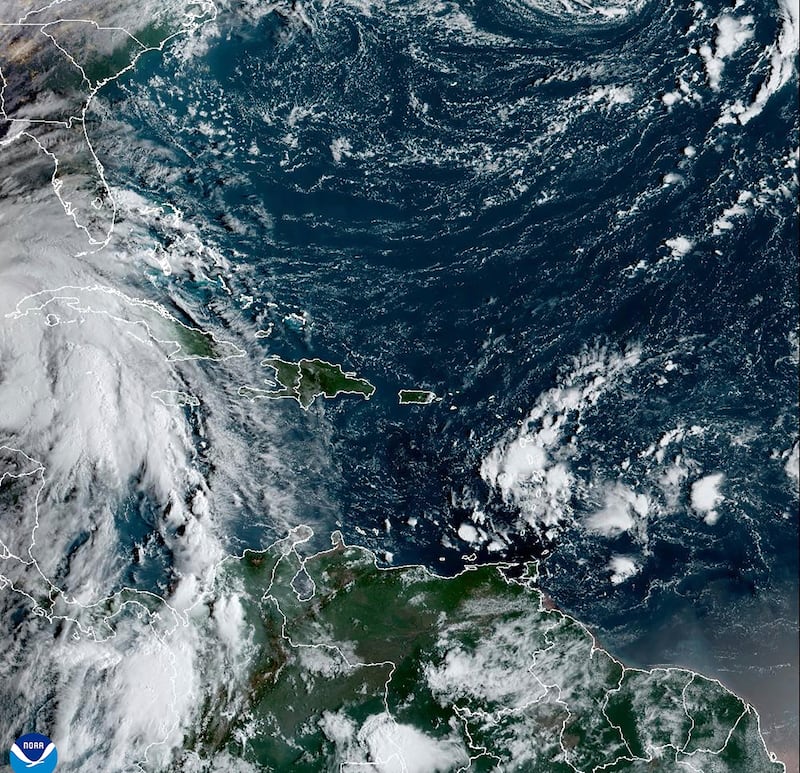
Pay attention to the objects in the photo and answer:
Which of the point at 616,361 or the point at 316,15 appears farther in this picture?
the point at 316,15

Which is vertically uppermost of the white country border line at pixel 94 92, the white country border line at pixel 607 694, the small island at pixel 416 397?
the white country border line at pixel 94 92

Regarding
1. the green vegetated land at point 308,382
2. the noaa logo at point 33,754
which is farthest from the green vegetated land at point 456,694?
the green vegetated land at point 308,382

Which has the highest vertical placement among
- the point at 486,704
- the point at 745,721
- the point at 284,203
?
the point at 284,203

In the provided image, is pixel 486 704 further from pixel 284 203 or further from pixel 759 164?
pixel 759 164

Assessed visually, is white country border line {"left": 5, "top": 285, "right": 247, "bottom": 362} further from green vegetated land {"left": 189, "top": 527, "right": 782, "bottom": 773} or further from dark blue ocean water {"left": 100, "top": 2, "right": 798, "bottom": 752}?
green vegetated land {"left": 189, "top": 527, "right": 782, "bottom": 773}

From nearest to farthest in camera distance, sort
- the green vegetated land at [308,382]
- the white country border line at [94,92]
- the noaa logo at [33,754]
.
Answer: the noaa logo at [33,754], the green vegetated land at [308,382], the white country border line at [94,92]

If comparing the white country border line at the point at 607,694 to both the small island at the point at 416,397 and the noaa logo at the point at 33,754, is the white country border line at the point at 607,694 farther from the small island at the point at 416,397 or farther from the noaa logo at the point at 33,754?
the noaa logo at the point at 33,754

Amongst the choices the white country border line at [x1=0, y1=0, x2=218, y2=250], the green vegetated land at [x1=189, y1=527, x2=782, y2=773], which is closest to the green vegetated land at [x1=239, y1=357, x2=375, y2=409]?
the green vegetated land at [x1=189, y1=527, x2=782, y2=773]

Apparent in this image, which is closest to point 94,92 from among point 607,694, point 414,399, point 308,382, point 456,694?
point 308,382

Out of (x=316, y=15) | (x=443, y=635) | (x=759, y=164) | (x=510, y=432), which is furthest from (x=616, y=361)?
(x=316, y=15)
